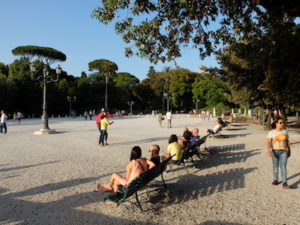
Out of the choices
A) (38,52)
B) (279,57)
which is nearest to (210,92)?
(38,52)

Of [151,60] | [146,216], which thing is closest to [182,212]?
[146,216]

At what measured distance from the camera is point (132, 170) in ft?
15.2

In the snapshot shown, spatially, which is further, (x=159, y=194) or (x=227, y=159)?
(x=227, y=159)

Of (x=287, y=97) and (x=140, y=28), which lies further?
(x=287, y=97)

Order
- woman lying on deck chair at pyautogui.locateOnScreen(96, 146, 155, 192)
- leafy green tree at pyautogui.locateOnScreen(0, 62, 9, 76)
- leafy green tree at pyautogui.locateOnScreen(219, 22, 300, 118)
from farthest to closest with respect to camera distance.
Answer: leafy green tree at pyautogui.locateOnScreen(0, 62, 9, 76) < leafy green tree at pyautogui.locateOnScreen(219, 22, 300, 118) < woman lying on deck chair at pyautogui.locateOnScreen(96, 146, 155, 192)

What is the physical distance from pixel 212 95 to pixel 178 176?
6025 cm

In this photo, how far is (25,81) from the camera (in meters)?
52.5

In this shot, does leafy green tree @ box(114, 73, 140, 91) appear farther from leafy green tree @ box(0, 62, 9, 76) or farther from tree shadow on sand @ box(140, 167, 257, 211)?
tree shadow on sand @ box(140, 167, 257, 211)

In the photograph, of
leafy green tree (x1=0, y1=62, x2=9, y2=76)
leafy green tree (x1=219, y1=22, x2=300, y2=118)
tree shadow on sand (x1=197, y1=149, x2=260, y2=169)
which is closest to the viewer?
tree shadow on sand (x1=197, y1=149, x2=260, y2=169)

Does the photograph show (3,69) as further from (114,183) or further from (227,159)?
(114,183)

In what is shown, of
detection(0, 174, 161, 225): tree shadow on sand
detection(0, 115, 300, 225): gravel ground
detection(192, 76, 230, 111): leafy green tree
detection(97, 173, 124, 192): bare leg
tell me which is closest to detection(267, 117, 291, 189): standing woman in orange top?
detection(0, 115, 300, 225): gravel ground

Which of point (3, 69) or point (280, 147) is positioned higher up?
point (3, 69)

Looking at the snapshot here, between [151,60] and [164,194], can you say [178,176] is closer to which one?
[164,194]

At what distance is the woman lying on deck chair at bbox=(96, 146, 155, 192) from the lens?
462 centimetres
